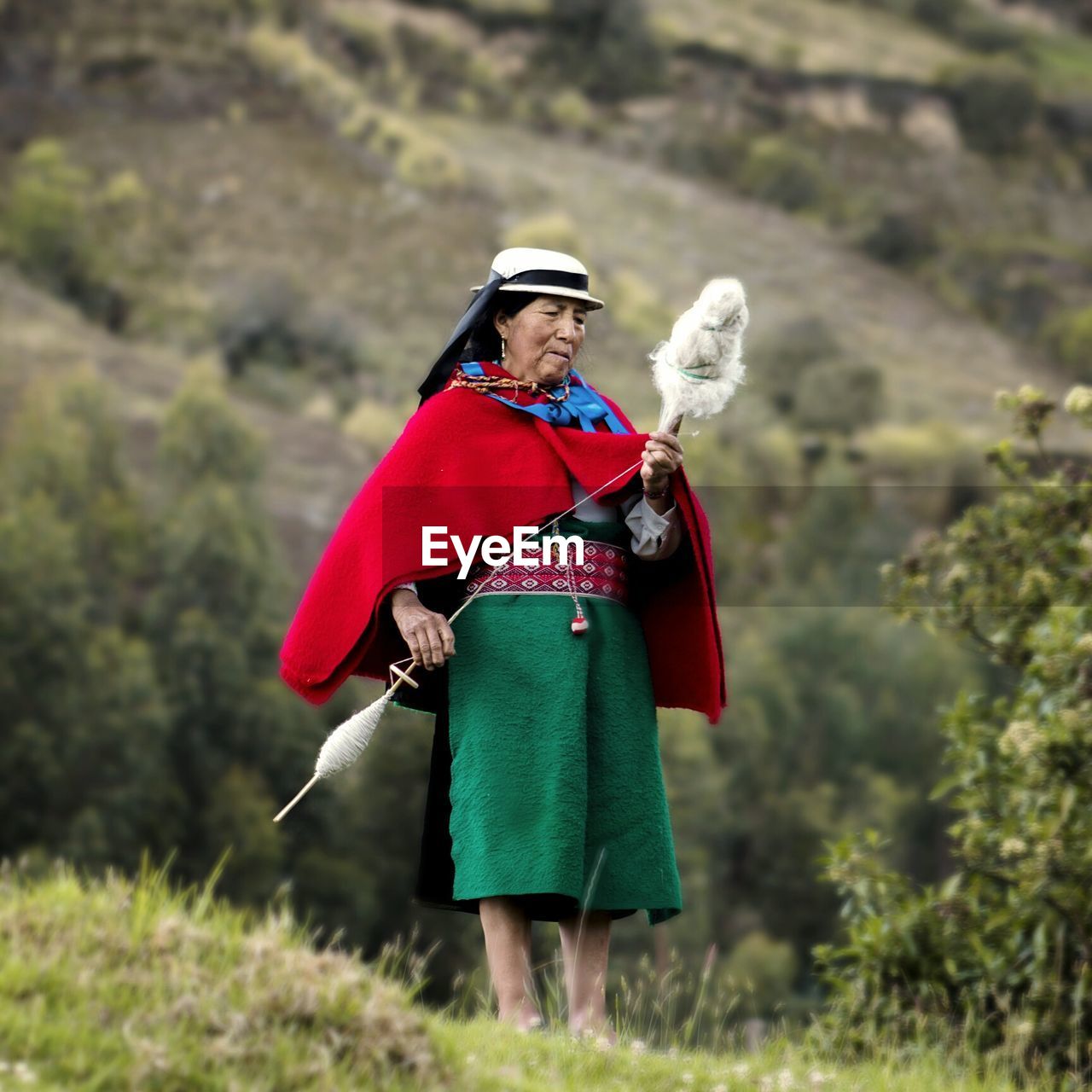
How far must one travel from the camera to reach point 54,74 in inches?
5044

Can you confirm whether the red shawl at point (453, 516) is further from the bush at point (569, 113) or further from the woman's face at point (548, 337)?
the bush at point (569, 113)

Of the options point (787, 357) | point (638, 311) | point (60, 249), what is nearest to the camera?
point (638, 311)

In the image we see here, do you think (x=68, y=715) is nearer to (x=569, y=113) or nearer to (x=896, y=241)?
(x=896, y=241)

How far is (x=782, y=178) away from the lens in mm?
134625

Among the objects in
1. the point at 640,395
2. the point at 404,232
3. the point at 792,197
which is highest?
the point at 792,197

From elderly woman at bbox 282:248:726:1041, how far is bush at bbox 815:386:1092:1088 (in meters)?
1.68

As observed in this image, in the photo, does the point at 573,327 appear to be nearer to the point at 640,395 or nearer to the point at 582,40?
the point at 640,395

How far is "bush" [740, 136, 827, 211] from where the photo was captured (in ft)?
440

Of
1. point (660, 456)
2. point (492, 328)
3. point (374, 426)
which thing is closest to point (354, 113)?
point (374, 426)

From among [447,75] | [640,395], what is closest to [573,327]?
[640,395]

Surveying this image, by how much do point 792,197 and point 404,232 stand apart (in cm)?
3254

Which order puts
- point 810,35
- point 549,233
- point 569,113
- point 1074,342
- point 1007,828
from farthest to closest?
point 810,35, point 569,113, point 1074,342, point 549,233, point 1007,828

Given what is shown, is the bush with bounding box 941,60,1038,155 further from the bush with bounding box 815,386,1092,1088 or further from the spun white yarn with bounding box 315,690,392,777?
the spun white yarn with bounding box 315,690,392,777

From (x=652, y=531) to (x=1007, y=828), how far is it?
8.21ft
